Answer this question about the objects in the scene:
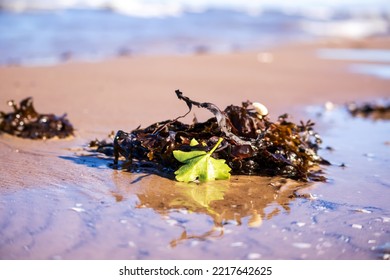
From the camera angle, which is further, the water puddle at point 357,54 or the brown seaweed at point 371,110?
the water puddle at point 357,54

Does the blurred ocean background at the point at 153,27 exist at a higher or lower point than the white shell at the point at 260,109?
higher

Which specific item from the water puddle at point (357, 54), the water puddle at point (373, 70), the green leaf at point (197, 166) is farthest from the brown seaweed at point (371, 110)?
the water puddle at point (357, 54)

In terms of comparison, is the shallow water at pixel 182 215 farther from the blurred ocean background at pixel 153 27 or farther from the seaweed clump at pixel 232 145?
the blurred ocean background at pixel 153 27

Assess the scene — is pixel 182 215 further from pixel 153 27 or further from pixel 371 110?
pixel 153 27

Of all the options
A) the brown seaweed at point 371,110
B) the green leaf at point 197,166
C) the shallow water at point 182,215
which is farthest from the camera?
the brown seaweed at point 371,110

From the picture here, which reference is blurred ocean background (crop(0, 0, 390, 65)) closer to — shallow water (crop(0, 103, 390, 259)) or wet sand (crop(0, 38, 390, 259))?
wet sand (crop(0, 38, 390, 259))
